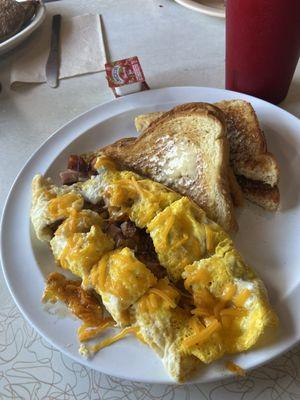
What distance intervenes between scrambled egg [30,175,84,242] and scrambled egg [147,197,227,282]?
0.92 feet

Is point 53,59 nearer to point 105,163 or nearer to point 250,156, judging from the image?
point 105,163

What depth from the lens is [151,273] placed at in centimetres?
114

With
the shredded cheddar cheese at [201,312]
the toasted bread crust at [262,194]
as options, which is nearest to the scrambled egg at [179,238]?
the shredded cheddar cheese at [201,312]

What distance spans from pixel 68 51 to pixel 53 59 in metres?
0.10

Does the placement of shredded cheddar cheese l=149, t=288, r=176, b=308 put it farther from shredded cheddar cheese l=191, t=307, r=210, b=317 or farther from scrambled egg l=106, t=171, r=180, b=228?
scrambled egg l=106, t=171, r=180, b=228

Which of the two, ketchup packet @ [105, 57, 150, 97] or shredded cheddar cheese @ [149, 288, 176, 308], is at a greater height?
ketchup packet @ [105, 57, 150, 97]

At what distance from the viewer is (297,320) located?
109 cm

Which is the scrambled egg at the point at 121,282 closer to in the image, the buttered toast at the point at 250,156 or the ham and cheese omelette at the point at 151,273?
the ham and cheese omelette at the point at 151,273

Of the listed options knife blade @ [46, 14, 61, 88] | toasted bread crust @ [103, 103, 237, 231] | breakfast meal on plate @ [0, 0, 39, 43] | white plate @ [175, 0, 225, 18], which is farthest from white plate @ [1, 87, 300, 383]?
breakfast meal on plate @ [0, 0, 39, 43]

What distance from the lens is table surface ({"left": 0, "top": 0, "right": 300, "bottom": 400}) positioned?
112 centimetres

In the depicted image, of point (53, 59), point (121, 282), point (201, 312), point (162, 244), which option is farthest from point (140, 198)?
point (53, 59)

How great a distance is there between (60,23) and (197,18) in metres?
0.79

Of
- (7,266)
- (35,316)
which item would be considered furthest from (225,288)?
(7,266)

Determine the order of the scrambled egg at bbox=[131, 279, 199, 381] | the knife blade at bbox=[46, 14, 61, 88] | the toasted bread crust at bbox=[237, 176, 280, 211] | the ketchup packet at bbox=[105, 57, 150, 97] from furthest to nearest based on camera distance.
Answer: the knife blade at bbox=[46, 14, 61, 88], the ketchup packet at bbox=[105, 57, 150, 97], the toasted bread crust at bbox=[237, 176, 280, 211], the scrambled egg at bbox=[131, 279, 199, 381]
